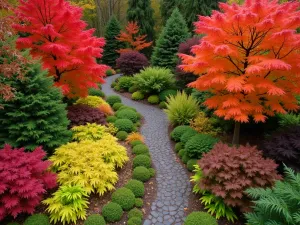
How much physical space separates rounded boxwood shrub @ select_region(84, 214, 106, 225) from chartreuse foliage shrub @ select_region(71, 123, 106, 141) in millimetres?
3310

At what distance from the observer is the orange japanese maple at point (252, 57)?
6555mm

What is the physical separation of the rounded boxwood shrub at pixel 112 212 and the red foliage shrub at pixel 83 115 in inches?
173

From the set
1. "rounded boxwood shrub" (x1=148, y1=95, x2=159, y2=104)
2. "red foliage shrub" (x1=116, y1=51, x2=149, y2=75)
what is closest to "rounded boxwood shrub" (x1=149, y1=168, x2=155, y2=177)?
"rounded boxwood shrub" (x1=148, y1=95, x2=159, y2=104)

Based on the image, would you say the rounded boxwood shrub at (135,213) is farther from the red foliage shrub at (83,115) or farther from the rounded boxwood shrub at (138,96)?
the rounded boxwood shrub at (138,96)

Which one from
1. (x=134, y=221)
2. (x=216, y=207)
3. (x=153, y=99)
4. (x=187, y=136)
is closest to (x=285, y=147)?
(x=216, y=207)

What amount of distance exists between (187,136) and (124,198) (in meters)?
3.97

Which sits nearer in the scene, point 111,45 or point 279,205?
point 279,205

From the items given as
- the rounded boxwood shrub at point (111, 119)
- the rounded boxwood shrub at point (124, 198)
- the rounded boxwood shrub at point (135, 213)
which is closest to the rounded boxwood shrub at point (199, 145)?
the rounded boxwood shrub at point (124, 198)

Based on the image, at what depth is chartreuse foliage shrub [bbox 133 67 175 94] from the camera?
1546 centimetres

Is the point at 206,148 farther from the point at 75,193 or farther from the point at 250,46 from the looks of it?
the point at 75,193

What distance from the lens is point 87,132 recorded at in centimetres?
894

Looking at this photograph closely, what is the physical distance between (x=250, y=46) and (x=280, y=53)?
0.88 m

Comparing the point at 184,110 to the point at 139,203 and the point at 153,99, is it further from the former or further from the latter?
the point at 139,203

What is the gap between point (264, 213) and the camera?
16.2 feet
